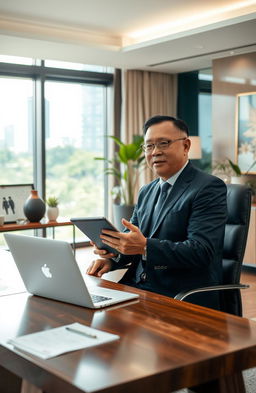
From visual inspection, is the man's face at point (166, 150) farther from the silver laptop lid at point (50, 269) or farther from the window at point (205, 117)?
the window at point (205, 117)

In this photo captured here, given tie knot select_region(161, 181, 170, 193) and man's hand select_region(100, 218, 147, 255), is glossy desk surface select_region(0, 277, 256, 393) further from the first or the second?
tie knot select_region(161, 181, 170, 193)

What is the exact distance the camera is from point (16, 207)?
549 centimetres

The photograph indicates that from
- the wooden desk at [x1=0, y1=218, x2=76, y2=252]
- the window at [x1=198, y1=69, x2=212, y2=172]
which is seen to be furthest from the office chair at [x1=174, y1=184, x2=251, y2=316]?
the window at [x1=198, y1=69, x2=212, y2=172]

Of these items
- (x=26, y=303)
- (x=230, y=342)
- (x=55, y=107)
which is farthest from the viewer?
(x=55, y=107)

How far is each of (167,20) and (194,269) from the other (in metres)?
4.24

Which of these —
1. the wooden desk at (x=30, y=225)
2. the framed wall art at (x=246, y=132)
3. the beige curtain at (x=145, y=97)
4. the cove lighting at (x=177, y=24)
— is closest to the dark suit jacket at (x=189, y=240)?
the wooden desk at (x=30, y=225)

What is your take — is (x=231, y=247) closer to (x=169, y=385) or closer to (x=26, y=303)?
(x=26, y=303)

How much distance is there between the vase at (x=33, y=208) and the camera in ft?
17.3

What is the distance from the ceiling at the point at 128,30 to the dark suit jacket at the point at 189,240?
117 inches

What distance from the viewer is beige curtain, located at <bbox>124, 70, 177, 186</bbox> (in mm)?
7703

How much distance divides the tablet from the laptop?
0.80 ft

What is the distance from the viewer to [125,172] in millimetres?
7418

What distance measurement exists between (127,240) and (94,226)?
5.6 inches

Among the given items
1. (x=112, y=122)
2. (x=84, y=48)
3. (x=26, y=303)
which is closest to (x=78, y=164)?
(x=112, y=122)
